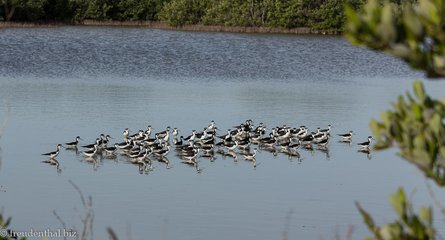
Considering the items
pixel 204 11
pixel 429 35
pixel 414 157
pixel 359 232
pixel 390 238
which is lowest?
pixel 204 11

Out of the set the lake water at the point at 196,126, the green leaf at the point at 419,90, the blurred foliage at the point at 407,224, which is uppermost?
the green leaf at the point at 419,90

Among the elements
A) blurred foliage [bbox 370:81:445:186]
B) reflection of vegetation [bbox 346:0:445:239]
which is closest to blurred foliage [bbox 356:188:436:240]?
reflection of vegetation [bbox 346:0:445:239]

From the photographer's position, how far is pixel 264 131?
62.7 feet

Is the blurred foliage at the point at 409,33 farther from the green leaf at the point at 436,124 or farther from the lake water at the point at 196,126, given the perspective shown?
the lake water at the point at 196,126

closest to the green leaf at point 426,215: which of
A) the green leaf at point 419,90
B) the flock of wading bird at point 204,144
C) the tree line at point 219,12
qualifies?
the green leaf at point 419,90

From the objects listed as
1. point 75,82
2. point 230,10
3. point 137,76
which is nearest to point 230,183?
point 75,82

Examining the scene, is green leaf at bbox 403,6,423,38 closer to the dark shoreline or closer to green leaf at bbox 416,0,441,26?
green leaf at bbox 416,0,441,26

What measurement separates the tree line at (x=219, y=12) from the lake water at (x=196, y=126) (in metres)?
13.1

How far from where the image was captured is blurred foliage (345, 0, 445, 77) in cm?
279

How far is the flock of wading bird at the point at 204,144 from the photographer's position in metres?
16.5

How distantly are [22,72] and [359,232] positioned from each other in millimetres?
19532

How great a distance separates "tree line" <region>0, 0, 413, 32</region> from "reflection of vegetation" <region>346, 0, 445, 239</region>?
161ft

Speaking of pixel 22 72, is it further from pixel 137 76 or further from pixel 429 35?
pixel 429 35

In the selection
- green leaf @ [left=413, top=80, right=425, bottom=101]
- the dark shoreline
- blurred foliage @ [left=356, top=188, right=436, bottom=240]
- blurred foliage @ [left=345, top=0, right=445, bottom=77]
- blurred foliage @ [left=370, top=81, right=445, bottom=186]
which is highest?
blurred foliage @ [left=345, top=0, right=445, bottom=77]
